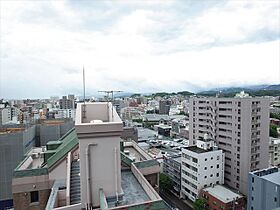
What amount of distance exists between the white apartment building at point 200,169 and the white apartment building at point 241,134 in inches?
61.0

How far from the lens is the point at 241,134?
2466cm

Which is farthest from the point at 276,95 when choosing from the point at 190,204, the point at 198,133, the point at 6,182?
the point at 6,182

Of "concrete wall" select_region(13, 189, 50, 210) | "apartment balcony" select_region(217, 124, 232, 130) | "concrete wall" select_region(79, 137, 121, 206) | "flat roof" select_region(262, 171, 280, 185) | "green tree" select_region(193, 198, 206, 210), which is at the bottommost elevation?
"green tree" select_region(193, 198, 206, 210)

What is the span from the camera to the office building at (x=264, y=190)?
17.0 meters

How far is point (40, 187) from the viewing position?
26.8 ft

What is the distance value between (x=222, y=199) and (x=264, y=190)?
4.20 m

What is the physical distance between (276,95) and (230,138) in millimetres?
110167

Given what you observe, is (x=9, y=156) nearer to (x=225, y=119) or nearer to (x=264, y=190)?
(x=264, y=190)

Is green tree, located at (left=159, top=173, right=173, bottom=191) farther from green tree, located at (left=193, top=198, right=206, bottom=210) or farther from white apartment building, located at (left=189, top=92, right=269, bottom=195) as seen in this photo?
white apartment building, located at (left=189, top=92, right=269, bottom=195)

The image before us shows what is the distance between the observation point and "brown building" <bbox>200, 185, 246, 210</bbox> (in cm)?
2062

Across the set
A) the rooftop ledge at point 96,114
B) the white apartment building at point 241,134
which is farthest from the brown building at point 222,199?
the rooftop ledge at point 96,114

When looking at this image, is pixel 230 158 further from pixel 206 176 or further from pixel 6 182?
pixel 6 182

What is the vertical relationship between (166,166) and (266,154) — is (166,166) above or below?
below

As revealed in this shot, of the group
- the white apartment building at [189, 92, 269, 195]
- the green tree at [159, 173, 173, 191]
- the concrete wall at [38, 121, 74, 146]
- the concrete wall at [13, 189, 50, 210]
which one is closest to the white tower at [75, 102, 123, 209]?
the concrete wall at [13, 189, 50, 210]
